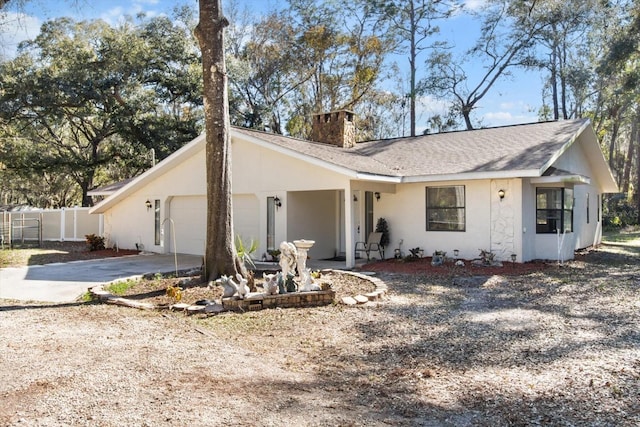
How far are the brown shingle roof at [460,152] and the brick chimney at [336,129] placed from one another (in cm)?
65

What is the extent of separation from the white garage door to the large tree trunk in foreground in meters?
6.23

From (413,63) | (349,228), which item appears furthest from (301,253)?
(413,63)

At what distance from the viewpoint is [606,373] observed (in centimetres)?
437

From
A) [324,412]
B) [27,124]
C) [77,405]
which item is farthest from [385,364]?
[27,124]

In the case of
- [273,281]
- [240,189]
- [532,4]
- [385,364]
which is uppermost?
[532,4]

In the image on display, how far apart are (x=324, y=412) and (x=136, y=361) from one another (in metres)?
2.08

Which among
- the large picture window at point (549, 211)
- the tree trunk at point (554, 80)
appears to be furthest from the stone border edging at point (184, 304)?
the tree trunk at point (554, 80)

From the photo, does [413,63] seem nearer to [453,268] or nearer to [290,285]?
[453,268]

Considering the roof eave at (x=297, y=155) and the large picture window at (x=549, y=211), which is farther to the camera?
the large picture window at (x=549, y=211)

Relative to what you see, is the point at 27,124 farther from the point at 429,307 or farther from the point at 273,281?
the point at 429,307

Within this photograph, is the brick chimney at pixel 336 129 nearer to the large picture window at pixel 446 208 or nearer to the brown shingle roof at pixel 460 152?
the brown shingle roof at pixel 460 152

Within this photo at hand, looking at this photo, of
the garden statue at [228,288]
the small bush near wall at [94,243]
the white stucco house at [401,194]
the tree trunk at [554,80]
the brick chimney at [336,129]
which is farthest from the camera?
the tree trunk at [554,80]

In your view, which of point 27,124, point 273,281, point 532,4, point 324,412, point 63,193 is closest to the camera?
point 324,412

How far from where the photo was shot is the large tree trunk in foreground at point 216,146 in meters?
8.63
